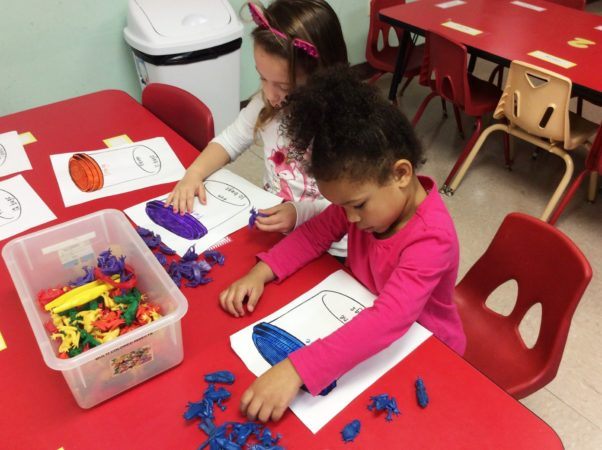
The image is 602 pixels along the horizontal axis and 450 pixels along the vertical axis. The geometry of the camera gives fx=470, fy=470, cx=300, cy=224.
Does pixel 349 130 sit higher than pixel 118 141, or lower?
higher

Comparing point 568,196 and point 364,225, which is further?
point 568,196

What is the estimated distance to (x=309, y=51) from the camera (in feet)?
3.26

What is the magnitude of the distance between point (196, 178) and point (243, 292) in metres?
0.40

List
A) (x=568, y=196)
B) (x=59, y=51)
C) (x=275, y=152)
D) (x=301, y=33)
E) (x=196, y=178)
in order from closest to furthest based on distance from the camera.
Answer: (x=301, y=33) → (x=196, y=178) → (x=275, y=152) → (x=568, y=196) → (x=59, y=51)


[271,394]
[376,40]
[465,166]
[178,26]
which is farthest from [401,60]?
[271,394]

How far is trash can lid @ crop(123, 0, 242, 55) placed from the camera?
82.4 inches

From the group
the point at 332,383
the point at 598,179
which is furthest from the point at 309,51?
the point at 598,179

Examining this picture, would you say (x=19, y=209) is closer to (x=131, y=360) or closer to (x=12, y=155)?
(x=12, y=155)

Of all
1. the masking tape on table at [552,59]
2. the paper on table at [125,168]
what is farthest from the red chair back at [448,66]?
the paper on table at [125,168]

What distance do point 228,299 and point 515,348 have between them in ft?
2.27

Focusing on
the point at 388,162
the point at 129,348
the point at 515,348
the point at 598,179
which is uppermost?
the point at 388,162

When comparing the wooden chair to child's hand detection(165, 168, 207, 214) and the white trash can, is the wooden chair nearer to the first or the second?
the white trash can

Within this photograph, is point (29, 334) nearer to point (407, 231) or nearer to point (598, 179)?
point (407, 231)

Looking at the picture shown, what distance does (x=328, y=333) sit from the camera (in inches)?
30.3
